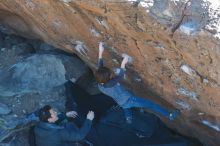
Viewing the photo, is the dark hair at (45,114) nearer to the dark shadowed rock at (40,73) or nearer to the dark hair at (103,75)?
the dark hair at (103,75)

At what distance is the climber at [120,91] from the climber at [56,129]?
362 mm

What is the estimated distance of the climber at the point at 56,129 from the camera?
568 cm

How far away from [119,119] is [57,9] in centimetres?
178

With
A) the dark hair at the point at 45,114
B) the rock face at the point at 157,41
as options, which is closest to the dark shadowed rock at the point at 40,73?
the rock face at the point at 157,41

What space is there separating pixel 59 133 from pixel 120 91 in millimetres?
893

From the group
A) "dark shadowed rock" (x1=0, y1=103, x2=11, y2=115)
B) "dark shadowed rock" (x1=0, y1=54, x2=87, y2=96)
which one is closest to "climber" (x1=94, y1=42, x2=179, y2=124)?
"dark shadowed rock" (x1=0, y1=54, x2=87, y2=96)

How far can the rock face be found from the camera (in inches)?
182

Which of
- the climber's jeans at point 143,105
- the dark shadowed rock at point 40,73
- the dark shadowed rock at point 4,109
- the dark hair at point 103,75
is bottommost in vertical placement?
the dark shadowed rock at point 4,109

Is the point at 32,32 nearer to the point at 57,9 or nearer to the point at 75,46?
the point at 75,46

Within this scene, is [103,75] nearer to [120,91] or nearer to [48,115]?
[120,91]

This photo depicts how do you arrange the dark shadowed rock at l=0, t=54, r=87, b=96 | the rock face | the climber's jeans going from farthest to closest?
the dark shadowed rock at l=0, t=54, r=87, b=96 < the climber's jeans < the rock face

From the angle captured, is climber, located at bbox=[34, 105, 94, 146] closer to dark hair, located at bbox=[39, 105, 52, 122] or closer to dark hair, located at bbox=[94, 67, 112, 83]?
dark hair, located at bbox=[39, 105, 52, 122]

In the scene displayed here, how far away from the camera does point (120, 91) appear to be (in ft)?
19.1

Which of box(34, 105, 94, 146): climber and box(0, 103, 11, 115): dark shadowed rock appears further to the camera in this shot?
box(0, 103, 11, 115): dark shadowed rock
